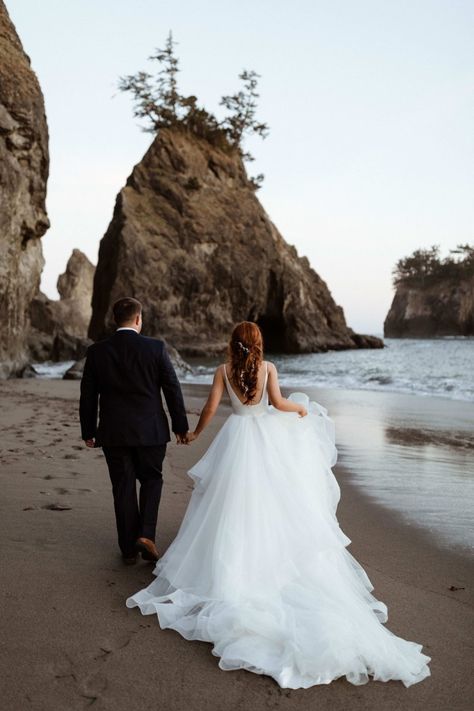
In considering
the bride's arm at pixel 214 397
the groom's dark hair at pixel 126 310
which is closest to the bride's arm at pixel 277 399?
the bride's arm at pixel 214 397

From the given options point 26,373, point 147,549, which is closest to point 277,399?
point 147,549

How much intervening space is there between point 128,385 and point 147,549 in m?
1.01

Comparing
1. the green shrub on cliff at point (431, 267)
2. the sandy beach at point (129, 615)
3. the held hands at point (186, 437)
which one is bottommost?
the sandy beach at point (129, 615)

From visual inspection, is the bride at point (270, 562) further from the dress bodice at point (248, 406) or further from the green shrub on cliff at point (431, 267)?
the green shrub on cliff at point (431, 267)

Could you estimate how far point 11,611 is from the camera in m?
3.15

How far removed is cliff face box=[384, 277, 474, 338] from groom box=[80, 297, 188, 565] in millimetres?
74891

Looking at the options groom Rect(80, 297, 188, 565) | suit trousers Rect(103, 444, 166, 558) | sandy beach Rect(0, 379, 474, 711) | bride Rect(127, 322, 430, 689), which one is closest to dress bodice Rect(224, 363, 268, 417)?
bride Rect(127, 322, 430, 689)

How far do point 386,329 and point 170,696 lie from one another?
297 feet

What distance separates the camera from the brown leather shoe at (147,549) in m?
3.89

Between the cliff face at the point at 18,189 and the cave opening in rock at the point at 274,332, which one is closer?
the cliff face at the point at 18,189

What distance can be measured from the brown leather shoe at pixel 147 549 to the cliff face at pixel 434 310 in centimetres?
7507

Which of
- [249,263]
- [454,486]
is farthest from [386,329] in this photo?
[454,486]

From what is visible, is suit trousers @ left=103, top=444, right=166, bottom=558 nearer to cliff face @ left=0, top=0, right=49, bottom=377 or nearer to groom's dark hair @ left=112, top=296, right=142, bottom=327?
groom's dark hair @ left=112, top=296, right=142, bottom=327

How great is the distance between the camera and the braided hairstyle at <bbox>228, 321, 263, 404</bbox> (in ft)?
12.0
